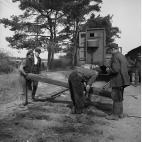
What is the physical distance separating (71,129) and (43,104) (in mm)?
2929

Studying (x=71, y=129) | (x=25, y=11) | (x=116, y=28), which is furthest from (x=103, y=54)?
(x=116, y=28)

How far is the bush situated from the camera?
72.4ft

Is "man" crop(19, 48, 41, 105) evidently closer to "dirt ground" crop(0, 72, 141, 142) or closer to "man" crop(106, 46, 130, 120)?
"dirt ground" crop(0, 72, 141, 142)

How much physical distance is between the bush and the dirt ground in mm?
14092

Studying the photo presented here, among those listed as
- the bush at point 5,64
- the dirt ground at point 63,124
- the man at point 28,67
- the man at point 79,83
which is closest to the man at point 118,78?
the dirt ground at point 63,124

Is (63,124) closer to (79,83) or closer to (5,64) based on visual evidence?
(79,83)

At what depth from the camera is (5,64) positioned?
22.4 m

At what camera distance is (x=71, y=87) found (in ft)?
23.8

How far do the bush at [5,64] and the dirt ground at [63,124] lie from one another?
14.1 meters

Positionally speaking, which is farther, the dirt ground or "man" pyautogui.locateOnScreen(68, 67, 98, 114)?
"man" pyautogui.locateOnScreen(68, 67, 98, 114)

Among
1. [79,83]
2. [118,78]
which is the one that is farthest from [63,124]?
[118,78]

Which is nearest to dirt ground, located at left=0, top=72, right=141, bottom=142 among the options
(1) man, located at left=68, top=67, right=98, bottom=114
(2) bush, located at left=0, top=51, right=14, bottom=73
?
(1) man, located at left=68, top=67, right=98, bottom=114

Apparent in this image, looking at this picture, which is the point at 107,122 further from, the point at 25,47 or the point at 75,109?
the point at 25,47

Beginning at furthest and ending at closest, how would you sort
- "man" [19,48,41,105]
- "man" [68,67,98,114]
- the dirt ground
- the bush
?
the bush < "man" [19,48,41,105] < "man" [68,67,98,114] < the dirt ground
